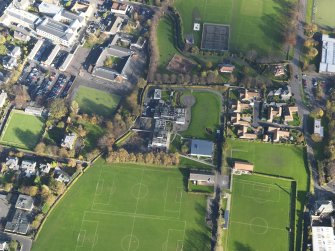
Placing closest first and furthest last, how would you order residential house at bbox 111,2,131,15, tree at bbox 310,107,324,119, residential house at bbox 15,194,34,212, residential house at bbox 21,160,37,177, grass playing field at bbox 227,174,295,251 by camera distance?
grass playing field at bbox 227,174,295,251 < residential house at bbox 15,194,34,212 < residential house at bbox 21,160,37,177 < tree at bbox 310,107,324,119 < residential house at bbox 111,2,131,15

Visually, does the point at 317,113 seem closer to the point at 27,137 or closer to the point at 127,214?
the point at 127,214

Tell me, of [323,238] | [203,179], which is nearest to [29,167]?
[203,179]

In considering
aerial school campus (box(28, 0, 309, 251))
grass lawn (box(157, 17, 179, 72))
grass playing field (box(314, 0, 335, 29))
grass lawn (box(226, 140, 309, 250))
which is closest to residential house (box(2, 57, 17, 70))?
aerial school campus (box(28, 0, 309, 251))

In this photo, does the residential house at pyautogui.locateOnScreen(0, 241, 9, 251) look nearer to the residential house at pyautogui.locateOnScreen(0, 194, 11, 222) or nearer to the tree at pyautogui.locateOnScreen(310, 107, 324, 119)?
the residential house at pyautogui.locateOnScreen(0, 194, 11, 222)

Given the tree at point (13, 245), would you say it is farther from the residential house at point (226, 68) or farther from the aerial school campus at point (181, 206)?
the residential house at point (226, 68)

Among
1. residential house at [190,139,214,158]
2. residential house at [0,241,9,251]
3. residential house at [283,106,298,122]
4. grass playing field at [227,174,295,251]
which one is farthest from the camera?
residential house at [283,106,298,122]

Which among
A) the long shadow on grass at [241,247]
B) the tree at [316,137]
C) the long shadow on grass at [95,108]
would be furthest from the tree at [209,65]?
the long shadow on grass at [241,247]

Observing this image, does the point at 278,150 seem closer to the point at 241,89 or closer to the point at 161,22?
the point at 241,89

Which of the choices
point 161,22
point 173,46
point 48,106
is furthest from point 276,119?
point 48,106
